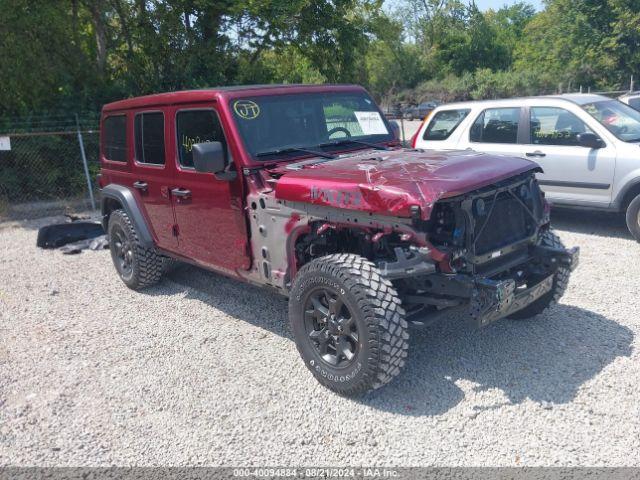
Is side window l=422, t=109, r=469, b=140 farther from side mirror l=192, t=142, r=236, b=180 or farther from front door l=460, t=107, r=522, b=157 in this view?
side mirror l=192, t=142, r=236, b=180

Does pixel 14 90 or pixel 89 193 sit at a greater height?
pixel 14 90

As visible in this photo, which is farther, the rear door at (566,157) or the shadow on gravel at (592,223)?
the shadow on gravel at (592,223)

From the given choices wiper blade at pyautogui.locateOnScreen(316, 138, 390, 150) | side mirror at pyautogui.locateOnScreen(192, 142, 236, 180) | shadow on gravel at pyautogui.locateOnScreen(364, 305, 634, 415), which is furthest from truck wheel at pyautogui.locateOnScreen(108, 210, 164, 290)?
shadow on gravel at pyautogui.locateOnScreen(364, 305, 634, 415)

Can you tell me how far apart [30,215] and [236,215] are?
27.9 feet

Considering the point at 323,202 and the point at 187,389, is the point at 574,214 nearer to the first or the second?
the point at 323,202

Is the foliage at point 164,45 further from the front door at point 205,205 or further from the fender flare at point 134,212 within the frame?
the front door at point 205,205

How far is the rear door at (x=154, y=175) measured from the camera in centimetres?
531

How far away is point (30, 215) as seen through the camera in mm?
11281

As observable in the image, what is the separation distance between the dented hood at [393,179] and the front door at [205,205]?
22.4 inches

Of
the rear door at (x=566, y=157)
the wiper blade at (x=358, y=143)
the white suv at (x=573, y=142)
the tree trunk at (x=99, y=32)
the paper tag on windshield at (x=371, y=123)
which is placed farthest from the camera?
the tree trunk at (x=99, y=32)

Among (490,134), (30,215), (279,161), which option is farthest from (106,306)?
(30,215)

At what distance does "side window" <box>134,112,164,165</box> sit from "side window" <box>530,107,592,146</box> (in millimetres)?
4961

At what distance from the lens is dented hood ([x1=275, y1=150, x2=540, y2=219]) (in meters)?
3.40

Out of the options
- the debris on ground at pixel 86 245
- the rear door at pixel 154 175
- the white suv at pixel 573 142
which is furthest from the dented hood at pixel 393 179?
the debris on ground at pixel 86 245
